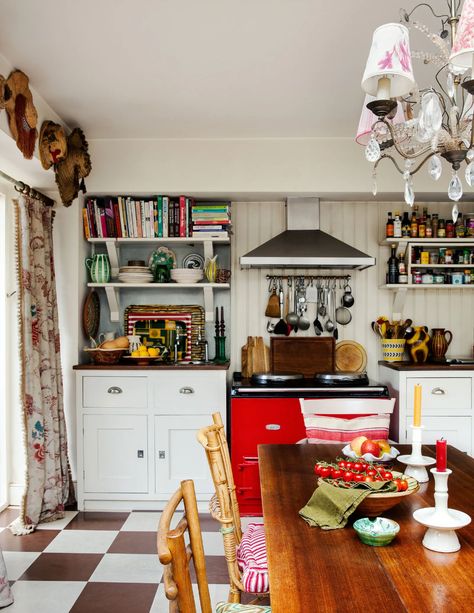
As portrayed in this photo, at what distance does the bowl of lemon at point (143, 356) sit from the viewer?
404 cm

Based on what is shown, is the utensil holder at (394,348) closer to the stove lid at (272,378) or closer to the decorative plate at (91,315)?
the stove lid at (272,378)

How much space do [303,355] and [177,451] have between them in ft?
3.94

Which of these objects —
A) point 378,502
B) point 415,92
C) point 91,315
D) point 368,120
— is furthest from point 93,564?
point 415,92

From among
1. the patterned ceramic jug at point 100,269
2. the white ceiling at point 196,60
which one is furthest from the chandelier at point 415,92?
the patterned ceramic jug at point 100,269

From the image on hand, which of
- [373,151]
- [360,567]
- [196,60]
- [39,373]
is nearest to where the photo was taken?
[360,567]

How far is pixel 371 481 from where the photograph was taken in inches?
67.6

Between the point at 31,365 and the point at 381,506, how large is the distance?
256cm

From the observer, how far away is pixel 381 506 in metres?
1.62

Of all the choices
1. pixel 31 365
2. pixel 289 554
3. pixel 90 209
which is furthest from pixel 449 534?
pixel 90 209

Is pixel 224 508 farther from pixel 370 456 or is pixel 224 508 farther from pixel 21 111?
pixel 21 111

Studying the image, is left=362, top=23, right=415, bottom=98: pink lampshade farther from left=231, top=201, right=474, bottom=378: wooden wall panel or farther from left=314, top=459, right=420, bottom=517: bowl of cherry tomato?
left=231, top=201, right=474, bottom=378: wooden wall panel

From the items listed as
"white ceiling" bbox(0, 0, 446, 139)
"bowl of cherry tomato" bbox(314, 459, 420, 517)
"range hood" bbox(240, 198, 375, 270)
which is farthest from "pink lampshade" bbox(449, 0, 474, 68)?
"range hood" bbox(240, 198, 375, 270)

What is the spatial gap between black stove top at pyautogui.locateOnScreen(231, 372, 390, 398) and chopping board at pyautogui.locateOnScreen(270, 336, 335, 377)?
1.08ft

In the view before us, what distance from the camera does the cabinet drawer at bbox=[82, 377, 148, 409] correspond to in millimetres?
3936
